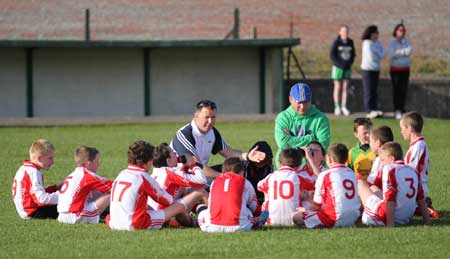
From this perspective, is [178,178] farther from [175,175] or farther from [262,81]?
[262,81]

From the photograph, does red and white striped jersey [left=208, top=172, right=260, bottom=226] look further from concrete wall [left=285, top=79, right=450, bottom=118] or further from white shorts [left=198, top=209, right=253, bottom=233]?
concrete wall [left=285, top=79, right=450, bottom=118]

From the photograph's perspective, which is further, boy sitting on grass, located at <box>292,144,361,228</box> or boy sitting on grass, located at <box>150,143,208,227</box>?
boy sitting on grass, located at <box>150,143,208,227</box>

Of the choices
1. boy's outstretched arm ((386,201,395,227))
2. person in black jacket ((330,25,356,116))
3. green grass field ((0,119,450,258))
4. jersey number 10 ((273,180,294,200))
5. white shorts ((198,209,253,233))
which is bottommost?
green grass field ((0,119,450,258))

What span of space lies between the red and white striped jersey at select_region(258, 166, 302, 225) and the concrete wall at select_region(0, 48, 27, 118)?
50.3 ft

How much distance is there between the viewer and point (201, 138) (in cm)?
1188

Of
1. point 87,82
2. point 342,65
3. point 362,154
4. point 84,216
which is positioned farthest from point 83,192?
point 87,82

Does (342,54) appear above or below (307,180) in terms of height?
above

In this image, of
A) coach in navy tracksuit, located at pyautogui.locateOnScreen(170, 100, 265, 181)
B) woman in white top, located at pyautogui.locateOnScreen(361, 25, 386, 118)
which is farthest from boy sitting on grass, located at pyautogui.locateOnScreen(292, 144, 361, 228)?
woman in white top, located at pyautogui.locateOnScreen(361, 25, 386, 118)

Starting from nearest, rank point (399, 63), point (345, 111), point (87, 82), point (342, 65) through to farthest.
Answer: point (399, 63)
point (342, 65)
point (345, 111)
point (87, 82)

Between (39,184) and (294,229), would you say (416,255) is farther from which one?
(39,184)

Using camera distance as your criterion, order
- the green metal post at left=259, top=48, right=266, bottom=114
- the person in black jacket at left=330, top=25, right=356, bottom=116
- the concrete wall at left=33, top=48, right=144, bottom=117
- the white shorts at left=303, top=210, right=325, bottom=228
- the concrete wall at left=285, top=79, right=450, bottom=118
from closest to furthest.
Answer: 1. the white shorts at left=303, top=210, right=325, bottom=228
2. the person in black jacket at left=330, top=25, right=356, bottom=116
3. the concrete wall at left=33, top=48, right=144, bottom=117
4. the concrete wall at left=285, top=79, right=450, bottom=118
5. the green metal post at left=259, top=48, right=266, bottom=114

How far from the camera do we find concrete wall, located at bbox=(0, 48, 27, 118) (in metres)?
24.7

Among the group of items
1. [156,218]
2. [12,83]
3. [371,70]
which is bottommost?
[156,218]

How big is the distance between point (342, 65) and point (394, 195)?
1420 centimetres
